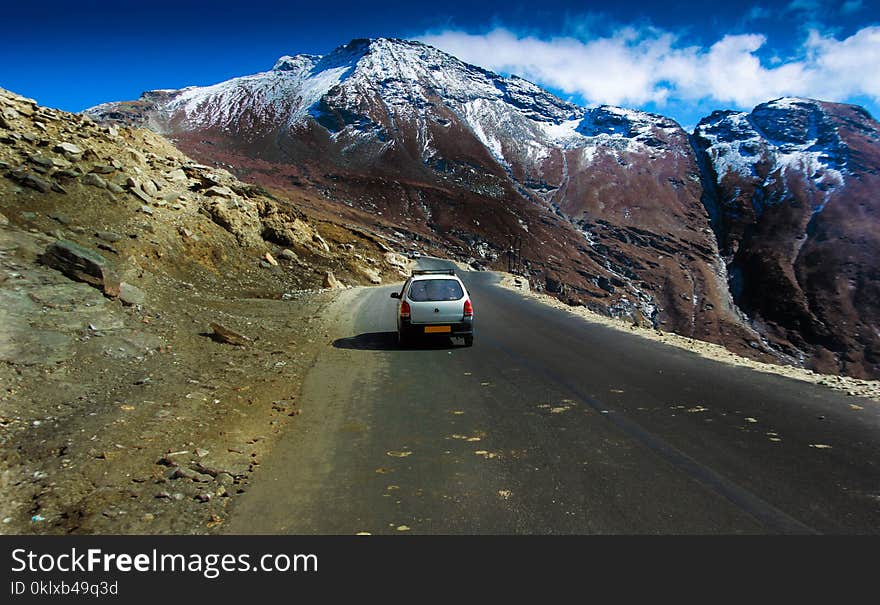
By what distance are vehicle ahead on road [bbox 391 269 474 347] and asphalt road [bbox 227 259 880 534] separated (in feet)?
5.87

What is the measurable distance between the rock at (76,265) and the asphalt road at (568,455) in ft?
14.5

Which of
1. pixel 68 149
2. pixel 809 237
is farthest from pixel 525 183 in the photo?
pixel 68 149

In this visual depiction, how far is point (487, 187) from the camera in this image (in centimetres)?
15938

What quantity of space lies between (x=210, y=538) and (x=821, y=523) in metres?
4.46

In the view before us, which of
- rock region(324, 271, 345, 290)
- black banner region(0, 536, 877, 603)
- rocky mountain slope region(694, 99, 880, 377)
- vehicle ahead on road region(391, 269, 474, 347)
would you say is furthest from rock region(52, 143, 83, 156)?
rocky mountain slope region(694, 99, 880, 377)

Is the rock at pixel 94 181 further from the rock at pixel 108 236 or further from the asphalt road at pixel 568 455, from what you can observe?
the asphalt road at pixel 568 455

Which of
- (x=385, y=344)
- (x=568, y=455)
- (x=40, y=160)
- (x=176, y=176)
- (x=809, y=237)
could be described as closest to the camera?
(x=568, y=455)

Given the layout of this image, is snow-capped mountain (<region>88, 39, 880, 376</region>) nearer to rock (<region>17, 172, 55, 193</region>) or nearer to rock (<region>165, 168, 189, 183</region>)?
rock (<region>165, 168, 189, 183</region>)

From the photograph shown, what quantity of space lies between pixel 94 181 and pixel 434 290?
12.2 m

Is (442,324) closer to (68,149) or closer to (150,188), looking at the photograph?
(150,188)

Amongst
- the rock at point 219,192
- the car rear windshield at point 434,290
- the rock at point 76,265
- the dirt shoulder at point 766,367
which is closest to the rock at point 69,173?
the rock at point 219,192

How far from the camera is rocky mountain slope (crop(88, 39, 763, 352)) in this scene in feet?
403

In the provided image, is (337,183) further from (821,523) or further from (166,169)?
(821,523)

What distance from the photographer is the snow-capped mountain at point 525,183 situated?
124 m
